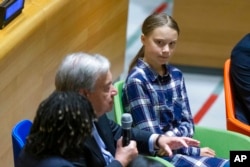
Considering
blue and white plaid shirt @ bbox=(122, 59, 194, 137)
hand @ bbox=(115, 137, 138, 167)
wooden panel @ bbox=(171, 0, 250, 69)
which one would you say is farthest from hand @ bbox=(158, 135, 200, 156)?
wooden panel @ bbox=(171, 0, 250, 69)

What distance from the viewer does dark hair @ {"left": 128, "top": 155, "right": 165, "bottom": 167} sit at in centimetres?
310

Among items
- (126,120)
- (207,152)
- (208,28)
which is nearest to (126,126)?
(126,120)

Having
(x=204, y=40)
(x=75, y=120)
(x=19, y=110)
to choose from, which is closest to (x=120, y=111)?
(x=19, y=110)

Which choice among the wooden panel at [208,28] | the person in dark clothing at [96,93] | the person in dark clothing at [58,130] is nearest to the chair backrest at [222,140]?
the person in dark clothing at [96,93]

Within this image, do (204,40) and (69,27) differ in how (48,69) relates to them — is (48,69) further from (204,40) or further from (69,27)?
(204,40)

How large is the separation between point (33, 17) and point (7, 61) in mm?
347

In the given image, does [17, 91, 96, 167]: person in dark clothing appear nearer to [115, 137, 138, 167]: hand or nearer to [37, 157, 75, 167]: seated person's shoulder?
[37, 157, 75, 167]: seated person's shoulder

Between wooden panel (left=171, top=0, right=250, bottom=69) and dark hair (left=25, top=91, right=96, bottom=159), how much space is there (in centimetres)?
296

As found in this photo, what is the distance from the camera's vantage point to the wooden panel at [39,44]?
3568 mm

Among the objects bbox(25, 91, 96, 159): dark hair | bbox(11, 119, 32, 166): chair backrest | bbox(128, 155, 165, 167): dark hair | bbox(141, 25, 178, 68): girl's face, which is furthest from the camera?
bbox(141, 25, 178, 68): girl's face

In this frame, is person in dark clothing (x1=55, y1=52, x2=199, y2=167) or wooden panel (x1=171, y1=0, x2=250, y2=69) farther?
wooden panel (x1=171, y1=0, x2=250, y2=69)

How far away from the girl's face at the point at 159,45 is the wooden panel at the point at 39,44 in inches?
24.7

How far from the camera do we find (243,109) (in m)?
3.82

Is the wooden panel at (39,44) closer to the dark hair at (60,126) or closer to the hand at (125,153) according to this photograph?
the hand at (125,153)
